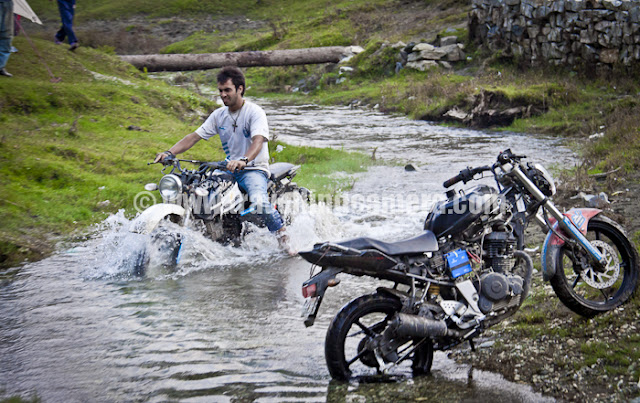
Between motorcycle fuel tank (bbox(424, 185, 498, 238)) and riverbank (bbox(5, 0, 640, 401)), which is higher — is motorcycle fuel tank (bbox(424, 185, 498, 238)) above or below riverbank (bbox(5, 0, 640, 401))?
above

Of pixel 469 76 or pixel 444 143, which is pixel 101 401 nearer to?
pixel 444 143

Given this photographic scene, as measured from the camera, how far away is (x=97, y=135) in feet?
40.8

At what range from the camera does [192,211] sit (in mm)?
7383

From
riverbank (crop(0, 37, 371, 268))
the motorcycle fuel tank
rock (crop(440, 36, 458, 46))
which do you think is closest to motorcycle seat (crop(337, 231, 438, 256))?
the motorcycle fuel tank

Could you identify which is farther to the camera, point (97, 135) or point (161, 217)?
point (97, 135)

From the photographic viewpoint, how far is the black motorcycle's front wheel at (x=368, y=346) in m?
4.36

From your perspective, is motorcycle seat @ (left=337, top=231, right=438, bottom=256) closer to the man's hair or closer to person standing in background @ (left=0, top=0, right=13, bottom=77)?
the man's hair

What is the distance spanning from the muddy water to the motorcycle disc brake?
4.35 feet

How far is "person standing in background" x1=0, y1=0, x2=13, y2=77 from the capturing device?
38.9 ft

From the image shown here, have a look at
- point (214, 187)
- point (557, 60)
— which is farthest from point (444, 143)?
point (214, 187)

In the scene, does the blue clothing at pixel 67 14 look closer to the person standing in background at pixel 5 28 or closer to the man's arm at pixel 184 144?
the person standing in background at pixel 5 28

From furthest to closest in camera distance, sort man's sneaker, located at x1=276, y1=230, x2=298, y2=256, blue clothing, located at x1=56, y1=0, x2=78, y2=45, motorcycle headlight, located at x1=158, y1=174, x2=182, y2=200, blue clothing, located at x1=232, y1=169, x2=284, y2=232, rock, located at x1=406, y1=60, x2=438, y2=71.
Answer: rock, located at x1=406, y1=60, x2=438, y2=71, blue clothing, located at x1=56, y1=0, x2=78, y2=45, man's sneaker, located at x1=276, y1=230, x2=298, y2=256, blue clothing, located at x1=232, y1=169, x2=284, y2=232, motorcycle headlight, located at x1=158, y1=174, x2=182, y2=200

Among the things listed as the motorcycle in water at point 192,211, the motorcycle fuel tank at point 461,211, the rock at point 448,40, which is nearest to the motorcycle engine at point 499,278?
the motorcycle fuel tank at point 461,211

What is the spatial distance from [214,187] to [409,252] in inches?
137
